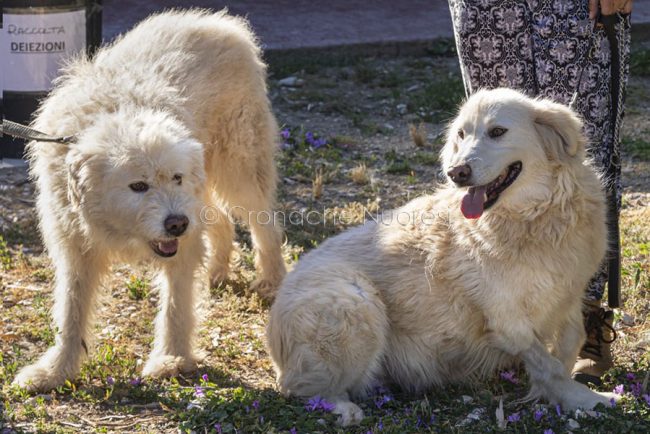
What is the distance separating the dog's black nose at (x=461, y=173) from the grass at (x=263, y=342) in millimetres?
1046

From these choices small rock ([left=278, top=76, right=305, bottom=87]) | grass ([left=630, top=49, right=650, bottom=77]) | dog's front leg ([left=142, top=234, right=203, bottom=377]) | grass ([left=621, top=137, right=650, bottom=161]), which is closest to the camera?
dog's front leg ([left=142, top=234, right=203, bottom=377])

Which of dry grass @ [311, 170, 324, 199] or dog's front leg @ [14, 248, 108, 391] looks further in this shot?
dry grass @ [311, 170, 324, 199]

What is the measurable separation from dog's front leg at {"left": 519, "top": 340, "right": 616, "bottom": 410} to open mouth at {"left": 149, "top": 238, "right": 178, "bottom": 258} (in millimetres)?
1753

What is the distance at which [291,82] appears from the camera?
32.9 ft

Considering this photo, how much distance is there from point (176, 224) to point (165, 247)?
0.25m

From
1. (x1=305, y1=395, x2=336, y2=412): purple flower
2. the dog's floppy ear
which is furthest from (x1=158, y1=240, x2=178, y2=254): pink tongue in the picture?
the dog's floppy ear

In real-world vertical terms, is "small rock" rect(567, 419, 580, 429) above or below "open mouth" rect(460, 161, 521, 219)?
below

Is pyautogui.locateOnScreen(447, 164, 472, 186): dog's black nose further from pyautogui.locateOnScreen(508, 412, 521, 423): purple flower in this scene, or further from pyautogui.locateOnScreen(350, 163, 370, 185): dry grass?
pyautogui.locateOnScreen(350, 163, 370, 185): dry grass

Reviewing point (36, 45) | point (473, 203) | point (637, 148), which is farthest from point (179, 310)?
point (637, 148)

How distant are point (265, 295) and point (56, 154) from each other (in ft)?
5.73

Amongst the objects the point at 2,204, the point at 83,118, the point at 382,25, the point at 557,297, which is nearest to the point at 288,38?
the point at 382,25

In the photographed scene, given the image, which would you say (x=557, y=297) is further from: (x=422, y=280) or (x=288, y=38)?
(x=288, y=38)

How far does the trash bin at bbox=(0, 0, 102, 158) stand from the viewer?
24.7 ft

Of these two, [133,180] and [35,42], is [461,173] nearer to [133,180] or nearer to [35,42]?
[133,180]
